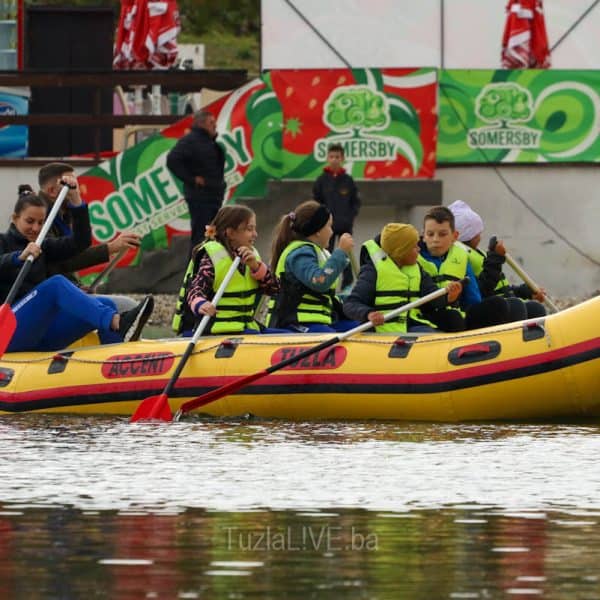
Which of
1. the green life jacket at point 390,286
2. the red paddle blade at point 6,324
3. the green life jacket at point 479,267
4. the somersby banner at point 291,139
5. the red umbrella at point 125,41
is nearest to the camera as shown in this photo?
the green life jacket at point 390,286

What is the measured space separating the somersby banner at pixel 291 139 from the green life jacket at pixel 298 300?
909 centimetres

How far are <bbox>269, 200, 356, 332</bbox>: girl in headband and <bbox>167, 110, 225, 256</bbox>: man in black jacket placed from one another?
7.39 metres

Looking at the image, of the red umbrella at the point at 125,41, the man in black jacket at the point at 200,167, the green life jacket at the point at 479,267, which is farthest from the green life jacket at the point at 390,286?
the red umbrella at the point at 125,41

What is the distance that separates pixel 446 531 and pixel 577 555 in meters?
0.63

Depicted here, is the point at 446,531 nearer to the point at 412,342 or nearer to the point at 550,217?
the point at 412,342

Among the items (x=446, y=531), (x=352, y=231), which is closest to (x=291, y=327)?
(x=446, y=531)

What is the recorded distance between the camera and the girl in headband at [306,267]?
1316 cm

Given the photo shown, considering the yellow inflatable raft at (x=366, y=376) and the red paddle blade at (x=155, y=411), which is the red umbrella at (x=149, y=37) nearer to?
the yellow inflatable raft at (x=366, y=376)

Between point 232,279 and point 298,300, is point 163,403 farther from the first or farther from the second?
point 298,300

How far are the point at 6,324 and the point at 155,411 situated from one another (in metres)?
1.23

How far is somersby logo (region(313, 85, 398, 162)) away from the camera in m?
22.5

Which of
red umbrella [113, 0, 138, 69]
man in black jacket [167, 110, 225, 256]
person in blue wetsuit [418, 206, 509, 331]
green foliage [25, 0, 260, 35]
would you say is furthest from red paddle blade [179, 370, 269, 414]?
green foliage [25, 0, 260, 35]

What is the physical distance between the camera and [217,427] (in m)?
12.1

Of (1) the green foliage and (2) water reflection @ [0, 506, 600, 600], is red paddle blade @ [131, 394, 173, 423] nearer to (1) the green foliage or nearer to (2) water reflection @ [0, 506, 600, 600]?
(2) water reflection @ [0, 506, 600, 600]
